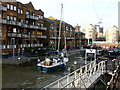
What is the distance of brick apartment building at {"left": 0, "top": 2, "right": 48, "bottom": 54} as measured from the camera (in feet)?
131

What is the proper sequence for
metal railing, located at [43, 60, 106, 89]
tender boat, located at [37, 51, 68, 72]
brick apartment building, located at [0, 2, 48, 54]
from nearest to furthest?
1. metal railing, located at [43, 60, 106, 89]
2. tender boat, located at [37, 51, 68, 72]
3. brick apartment building, located at [0, 2, 48, 54]

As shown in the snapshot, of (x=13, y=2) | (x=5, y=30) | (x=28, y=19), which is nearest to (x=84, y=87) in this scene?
(x=5, y=30)

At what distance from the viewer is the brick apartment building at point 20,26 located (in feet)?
131

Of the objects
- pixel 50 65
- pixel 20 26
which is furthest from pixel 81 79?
pixel 20 26

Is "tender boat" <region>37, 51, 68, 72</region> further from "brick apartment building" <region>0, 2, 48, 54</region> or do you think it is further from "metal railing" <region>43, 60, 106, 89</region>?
"brick apartment building" <region>0, 2, 48, 54</region>

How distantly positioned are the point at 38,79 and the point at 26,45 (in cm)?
2745

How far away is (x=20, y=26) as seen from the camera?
4466 centimetres

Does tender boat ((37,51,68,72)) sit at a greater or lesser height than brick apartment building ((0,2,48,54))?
lesser

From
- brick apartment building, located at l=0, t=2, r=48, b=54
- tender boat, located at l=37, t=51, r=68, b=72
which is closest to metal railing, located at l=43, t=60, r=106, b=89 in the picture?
tender boat, located at l=37, t=51, r=68, b=72

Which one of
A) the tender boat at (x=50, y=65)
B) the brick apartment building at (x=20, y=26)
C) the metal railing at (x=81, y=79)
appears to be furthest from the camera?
the brick apartment building at (x=20, y=26)

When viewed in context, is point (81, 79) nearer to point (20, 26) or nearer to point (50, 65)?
point (50, 65)

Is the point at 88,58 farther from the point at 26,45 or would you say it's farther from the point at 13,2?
the point at 13,2

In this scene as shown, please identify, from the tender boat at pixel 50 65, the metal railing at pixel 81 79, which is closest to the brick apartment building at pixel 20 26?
the tender boat at pixel 50 65

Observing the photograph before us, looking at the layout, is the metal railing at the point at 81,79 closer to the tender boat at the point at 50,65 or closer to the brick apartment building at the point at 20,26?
the tender boat at the point at 50,65
